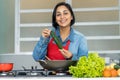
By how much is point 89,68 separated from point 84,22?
9.55ft

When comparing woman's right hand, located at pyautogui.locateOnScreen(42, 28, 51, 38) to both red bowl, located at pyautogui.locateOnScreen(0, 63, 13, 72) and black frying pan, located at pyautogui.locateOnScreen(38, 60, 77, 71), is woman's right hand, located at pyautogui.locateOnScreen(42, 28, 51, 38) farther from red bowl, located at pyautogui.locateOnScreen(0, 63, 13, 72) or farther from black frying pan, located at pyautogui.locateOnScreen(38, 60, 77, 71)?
red bowl, located at pyautogui.locateOnScreen(0, 63, 13, 72)

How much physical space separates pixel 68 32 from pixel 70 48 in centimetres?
15

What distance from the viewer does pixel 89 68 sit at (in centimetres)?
165

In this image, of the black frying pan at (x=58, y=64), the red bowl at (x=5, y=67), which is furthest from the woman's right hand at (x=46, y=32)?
the red bowl at (x=5, y=67)

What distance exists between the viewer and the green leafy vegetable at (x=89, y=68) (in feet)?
5.36

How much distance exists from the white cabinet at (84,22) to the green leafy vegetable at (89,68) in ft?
8.98

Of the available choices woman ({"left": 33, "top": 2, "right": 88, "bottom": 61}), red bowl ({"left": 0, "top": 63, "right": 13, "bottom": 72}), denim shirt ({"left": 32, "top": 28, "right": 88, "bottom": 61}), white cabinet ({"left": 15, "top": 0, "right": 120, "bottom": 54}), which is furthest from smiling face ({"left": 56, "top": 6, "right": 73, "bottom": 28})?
white cabinet ({"left": 15, "top": 0, "right": 120, "bottom": 54})

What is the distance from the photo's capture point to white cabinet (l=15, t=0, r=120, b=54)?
4496 millimetres

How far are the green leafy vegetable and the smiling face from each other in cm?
59

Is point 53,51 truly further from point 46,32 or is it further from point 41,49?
point 46,32

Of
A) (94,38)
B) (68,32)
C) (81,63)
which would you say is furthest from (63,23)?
(94,38)

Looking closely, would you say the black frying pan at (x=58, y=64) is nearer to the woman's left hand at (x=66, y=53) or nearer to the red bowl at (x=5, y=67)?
the woman's left hand at (x=66, y=53)

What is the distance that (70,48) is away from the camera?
2.27 m

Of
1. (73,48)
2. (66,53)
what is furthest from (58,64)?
(73,48)
